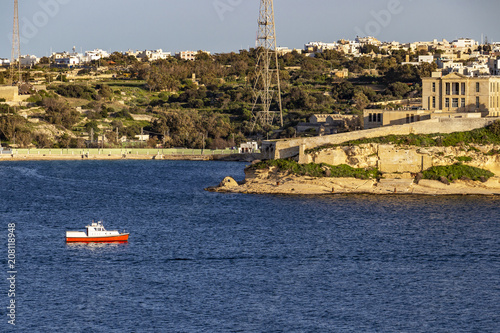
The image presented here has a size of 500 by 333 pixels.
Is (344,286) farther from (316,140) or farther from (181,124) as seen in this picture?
(181,124)

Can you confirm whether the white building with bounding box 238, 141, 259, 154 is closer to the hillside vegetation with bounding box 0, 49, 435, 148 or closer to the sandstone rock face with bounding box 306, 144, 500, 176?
the hillside vegetation with bounding box 0, 49, 435, 148

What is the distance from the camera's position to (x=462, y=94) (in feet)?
239

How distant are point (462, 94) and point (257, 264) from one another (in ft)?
130

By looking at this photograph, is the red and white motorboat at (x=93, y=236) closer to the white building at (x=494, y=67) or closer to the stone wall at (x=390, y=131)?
the stone wall at (x=390, y=131)

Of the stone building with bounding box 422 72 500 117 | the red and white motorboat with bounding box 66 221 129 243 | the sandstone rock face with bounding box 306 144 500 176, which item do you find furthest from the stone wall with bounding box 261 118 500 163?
the red and white motorboat with bounding box 66 221 129 243

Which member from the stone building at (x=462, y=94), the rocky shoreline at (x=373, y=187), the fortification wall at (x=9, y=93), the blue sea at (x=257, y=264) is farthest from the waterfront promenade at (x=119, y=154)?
the rocky shoreline at (x=373, y=187)

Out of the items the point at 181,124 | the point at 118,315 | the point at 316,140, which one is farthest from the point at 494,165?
the point at 181,124

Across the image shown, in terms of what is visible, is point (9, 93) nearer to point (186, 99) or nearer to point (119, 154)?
point (186, 99)

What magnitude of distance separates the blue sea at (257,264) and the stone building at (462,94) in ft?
54.1

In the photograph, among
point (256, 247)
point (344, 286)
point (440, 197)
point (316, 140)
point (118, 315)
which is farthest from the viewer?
point (316, 140)

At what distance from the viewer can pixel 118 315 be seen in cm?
3033

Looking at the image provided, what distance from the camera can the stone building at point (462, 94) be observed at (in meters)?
72.3

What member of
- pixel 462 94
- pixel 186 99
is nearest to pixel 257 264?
pixel 462 94

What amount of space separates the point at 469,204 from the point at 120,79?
332ft
